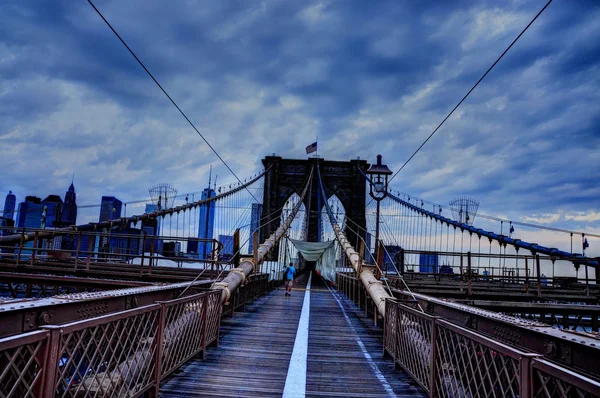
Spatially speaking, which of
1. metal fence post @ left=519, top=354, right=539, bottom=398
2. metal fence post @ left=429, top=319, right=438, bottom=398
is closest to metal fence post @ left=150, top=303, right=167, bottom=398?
metal fence post @ left=429, top=319, right=438, bottom=398

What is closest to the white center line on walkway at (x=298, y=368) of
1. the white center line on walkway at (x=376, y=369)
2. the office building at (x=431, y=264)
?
the white center line on walkway at (x=376, y=369)

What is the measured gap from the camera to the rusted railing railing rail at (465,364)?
2.50 metres

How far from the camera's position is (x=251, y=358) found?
6.41m

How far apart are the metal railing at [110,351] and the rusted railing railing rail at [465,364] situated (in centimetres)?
311

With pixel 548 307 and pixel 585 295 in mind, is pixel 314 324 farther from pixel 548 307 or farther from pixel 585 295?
pixel 585 295

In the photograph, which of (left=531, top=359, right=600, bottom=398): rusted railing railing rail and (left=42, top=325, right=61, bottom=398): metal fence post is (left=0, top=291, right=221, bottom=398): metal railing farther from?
(left=531, top=359, right=600, bottom=398): rusted railing railing rail

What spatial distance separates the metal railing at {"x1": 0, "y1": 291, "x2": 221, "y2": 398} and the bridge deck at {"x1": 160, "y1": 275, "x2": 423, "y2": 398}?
394 millimetres

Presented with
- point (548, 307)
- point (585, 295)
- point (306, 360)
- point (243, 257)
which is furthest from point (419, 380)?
point (585, 295)

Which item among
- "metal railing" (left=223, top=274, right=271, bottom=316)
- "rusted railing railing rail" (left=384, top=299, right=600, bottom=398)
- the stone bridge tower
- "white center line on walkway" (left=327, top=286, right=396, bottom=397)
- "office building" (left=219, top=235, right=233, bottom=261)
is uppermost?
the stone bridge tower

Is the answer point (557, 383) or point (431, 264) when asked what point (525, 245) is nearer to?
point (431, 264)

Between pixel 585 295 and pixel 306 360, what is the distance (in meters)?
14.3

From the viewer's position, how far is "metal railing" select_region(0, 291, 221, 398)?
8.45 ft

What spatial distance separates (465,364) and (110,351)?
155 inches

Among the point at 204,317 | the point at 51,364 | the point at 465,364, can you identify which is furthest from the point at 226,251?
the point at 51,364
